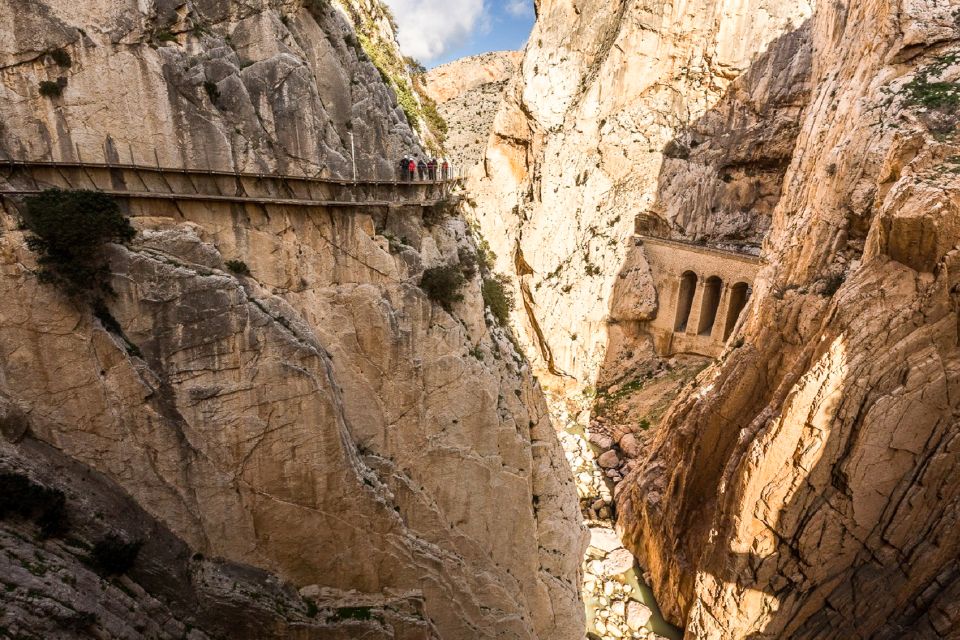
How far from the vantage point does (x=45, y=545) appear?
7.84 m

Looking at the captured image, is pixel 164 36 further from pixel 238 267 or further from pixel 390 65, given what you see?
pixel 390 65

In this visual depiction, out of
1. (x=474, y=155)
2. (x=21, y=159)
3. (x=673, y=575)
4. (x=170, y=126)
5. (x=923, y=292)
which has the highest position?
(x=474, y=155)

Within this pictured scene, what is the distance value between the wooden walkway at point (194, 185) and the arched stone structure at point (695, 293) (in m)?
22.0

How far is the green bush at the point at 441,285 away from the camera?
12359mm

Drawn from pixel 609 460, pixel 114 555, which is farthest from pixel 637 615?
pixel 114 555

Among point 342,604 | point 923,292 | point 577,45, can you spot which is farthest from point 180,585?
point 577,45

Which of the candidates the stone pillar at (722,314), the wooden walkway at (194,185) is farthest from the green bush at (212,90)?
the stone pillar at (722,314)

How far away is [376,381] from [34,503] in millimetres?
6348

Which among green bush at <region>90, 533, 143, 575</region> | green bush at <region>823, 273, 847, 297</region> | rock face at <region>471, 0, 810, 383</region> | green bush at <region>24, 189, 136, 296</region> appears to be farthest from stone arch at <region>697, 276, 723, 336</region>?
green bush at <region>90, 533, 143, 575</region>

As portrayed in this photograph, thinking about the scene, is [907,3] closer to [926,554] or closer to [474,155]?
[926,554]

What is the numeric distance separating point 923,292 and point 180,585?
63.9 feet

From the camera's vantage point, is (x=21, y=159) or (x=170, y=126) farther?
(x=170, y=126)

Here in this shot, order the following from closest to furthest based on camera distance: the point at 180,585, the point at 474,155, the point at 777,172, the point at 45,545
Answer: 1. the point at 45,545
2. the point at 180,585
3. the point at 777,172
4. the point at 474,155

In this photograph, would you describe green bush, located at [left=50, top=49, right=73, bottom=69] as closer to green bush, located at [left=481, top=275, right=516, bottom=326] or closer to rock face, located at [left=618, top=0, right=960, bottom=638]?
green bush, located at [left=481, top=275, right=516, bottom=326]
